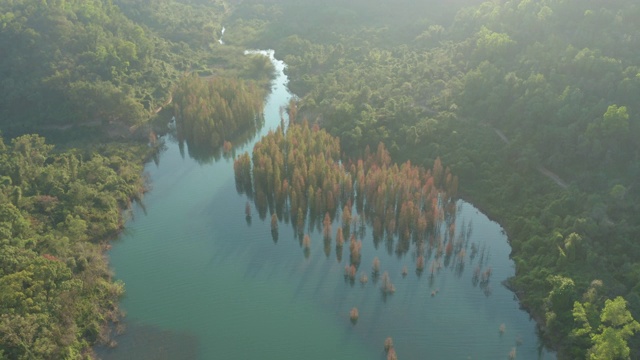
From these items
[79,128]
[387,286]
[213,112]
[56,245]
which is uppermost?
[213,112]

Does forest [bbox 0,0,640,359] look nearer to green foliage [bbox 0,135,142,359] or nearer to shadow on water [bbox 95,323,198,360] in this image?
green foliage [bbox 0,135,142,359]

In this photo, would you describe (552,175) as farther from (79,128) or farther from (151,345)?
(79,128)

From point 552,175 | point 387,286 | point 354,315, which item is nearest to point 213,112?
point 387,286

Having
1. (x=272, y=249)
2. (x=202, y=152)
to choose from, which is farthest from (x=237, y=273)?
(x=202, y=152)

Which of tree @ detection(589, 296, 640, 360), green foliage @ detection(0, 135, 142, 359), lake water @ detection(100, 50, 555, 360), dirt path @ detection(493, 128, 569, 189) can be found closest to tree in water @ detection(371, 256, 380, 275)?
lake water @ detection(100, 50, 555, 360)

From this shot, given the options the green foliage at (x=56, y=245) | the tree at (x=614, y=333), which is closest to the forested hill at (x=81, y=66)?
the green foliage at (x=56, y=245)

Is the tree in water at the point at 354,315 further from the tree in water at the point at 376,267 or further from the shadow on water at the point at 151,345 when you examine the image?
the shadow on water at the point at 151,345
